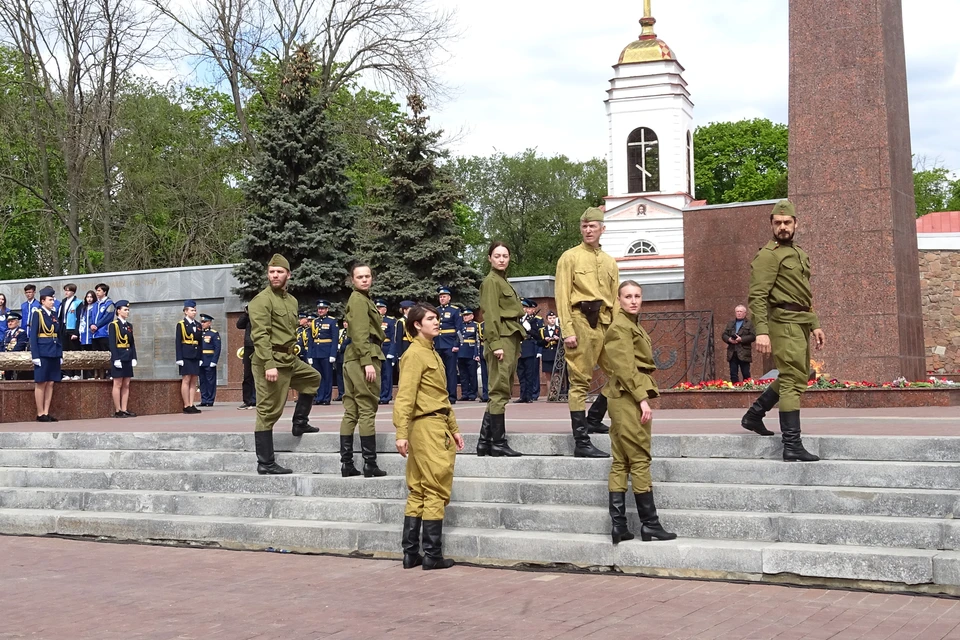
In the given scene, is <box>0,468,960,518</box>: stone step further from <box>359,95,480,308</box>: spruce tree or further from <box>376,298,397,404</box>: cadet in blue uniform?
<box>359,95,480,308</box>: spruce tree

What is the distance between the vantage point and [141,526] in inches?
382

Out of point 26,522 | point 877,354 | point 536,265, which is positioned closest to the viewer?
point 26,522

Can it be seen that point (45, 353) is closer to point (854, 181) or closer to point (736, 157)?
point (854, 181)

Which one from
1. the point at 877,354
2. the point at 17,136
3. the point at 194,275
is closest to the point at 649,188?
the point at 17,136

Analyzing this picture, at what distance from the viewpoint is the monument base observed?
15.4 m

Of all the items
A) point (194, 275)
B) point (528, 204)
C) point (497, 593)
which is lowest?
point (497, 593)

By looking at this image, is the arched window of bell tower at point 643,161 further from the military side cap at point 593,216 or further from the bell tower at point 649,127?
the military side cap at point 593,216

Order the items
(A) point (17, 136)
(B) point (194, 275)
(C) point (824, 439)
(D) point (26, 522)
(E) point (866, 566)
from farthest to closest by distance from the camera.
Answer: (A) point (17, 136)
(B) point (194, 275)
(D) point (26, 522)
(C) point (824, 439)
(E) point (866, 566)

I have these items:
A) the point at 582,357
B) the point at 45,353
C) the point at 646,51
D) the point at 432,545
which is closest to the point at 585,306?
the point at 582,357

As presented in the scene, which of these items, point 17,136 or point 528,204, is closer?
point 17,136

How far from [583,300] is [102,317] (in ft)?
39.7

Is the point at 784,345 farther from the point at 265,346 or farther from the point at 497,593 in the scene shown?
the point at 265,346

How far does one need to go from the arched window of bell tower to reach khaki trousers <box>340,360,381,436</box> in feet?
174

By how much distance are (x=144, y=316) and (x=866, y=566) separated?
20.4 m
